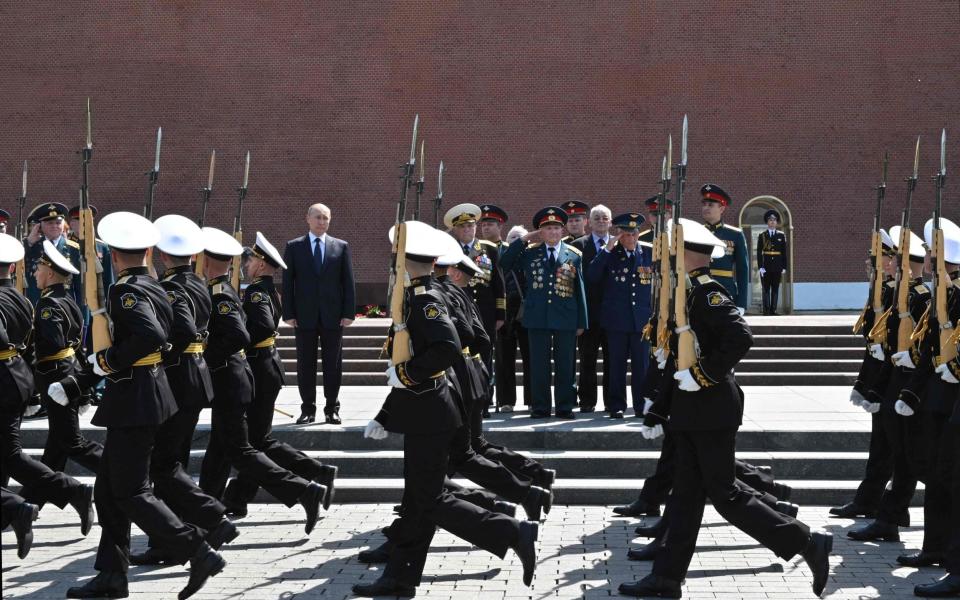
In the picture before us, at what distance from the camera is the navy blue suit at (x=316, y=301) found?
9.08 metres

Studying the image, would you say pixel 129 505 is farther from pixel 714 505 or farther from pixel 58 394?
pixel 714 505

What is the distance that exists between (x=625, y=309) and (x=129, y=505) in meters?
5.22

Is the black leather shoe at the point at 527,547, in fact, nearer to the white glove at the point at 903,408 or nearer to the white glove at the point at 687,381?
the white glove at the point at 687,381

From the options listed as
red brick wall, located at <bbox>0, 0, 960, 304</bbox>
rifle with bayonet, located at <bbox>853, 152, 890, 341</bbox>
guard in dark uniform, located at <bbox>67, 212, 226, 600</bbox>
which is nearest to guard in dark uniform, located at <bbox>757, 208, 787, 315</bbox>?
red brick wall, located at <bbox>0, 0, 960, 304</bbox>

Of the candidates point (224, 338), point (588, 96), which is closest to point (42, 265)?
point (224, 338)

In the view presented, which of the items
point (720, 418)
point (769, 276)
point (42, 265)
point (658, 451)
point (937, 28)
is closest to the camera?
point (720, 418)

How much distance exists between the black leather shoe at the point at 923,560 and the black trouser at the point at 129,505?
3548 mm

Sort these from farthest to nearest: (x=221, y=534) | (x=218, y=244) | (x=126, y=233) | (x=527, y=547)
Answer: (x=218, y=244), (x=221, y=534), (x=126, y=233), (x=527, y=547)

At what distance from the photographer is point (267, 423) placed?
22.3ft

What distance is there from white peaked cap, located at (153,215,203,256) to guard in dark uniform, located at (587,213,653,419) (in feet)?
14.3

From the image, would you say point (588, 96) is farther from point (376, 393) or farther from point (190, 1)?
point (376, 393)

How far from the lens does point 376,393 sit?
11.5 metres

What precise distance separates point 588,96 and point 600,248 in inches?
496

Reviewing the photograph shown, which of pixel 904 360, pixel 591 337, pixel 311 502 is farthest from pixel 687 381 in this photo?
pixel 591 337
